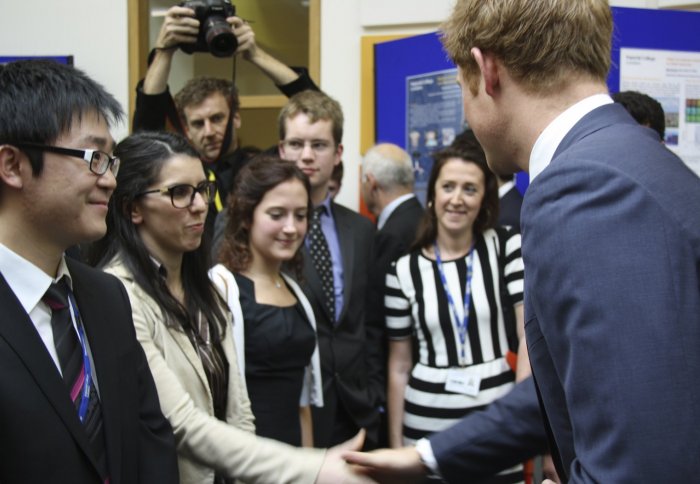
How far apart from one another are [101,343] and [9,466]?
12.9 inches

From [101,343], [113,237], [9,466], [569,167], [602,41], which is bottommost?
[9,466]

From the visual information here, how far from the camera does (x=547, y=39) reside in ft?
3.92

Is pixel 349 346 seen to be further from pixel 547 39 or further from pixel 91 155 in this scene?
pixel 547 39

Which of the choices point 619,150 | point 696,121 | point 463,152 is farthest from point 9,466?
point 696,121

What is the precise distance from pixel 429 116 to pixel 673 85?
4.49 feet

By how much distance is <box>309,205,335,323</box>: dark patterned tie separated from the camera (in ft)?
10.1

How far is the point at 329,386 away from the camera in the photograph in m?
2.98

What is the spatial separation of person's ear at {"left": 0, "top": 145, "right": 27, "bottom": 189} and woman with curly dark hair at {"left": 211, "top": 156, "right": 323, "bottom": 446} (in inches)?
44.5

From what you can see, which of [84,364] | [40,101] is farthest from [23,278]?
[40,101]

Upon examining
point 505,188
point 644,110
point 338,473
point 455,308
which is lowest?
point 338,473

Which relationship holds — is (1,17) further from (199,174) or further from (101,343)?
(101,343)

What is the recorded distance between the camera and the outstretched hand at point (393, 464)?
190cm

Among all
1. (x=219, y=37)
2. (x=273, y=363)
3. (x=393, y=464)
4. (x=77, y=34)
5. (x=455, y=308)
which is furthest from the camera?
(x=77, y=34)

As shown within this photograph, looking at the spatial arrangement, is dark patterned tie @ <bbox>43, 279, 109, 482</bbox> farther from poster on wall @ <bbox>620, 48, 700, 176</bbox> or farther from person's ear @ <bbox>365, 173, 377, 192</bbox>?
poster on wall @ <bbox>620, 48, 700, 176</bbox>
